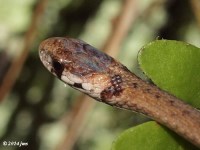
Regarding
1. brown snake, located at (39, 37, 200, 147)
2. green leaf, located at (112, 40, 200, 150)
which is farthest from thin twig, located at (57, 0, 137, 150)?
green leaf, located at (112, 40, 200, 150)

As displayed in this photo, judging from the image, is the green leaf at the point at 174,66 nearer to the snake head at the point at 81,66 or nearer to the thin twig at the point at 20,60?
the snake head at the point at 81,66

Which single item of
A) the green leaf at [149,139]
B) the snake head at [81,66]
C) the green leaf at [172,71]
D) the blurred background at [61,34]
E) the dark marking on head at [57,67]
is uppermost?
the green leaf at [172,71]

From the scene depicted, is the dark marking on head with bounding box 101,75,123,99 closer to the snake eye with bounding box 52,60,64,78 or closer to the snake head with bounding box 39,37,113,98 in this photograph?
the snake head with bounding box 39,37,113,98

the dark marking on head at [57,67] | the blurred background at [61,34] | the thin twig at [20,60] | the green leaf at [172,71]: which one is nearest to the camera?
the green leaf at [172,71]

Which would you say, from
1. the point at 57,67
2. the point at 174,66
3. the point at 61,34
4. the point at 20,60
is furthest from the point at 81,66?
the point at 61,34

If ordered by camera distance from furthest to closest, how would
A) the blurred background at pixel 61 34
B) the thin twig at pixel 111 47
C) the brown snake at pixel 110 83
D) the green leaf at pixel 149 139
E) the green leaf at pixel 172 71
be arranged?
1. the blurred background at pixel 61 34
2. the thin twig at pixel 111 47
3. the brown snake at pixel 110 83
4. the green leaf at pixel 172 71
5. the green leaf at pixel 149 139

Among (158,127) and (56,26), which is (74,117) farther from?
(158,127)

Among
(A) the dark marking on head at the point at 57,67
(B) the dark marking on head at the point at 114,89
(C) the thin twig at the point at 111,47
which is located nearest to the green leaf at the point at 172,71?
(B) the dark marking on head at the point at 114,89

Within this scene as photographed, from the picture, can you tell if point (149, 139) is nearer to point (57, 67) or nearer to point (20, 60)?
point (57, 67)
